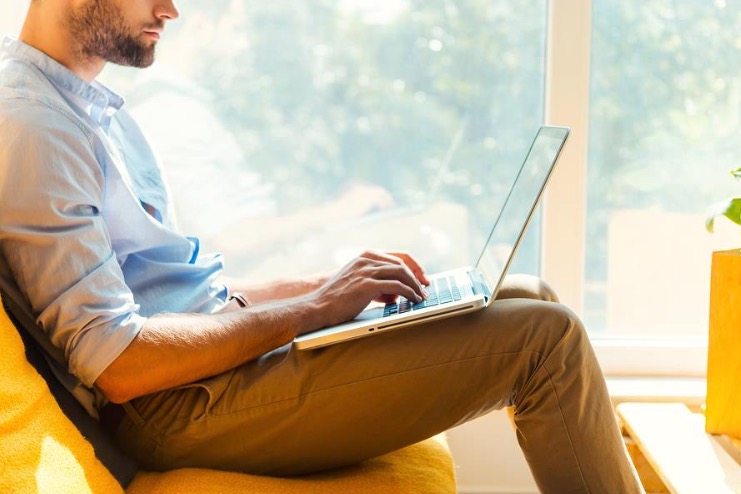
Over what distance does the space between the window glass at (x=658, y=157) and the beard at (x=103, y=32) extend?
1.30 meters

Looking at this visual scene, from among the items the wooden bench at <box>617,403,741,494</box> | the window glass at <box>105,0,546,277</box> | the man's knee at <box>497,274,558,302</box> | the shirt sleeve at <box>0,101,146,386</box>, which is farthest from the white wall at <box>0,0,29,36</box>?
the wooden bench at <box>617,403,741,494</box>

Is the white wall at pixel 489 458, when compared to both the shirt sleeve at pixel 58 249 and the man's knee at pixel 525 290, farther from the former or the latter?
the shirt sleeve at pixel 58 249

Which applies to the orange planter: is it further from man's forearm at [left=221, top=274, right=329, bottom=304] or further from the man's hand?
man's forearm at [left=221, top=274, right=329, bottom=304]

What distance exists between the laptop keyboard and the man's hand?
0.02 m

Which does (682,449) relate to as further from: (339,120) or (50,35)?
(50,35)

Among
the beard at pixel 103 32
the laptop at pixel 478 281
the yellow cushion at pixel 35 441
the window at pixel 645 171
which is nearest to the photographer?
the yellow cushion at pixel 35 441

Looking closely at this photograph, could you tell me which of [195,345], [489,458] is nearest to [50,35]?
[195,345]

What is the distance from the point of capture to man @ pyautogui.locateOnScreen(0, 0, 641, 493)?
4.38 feet

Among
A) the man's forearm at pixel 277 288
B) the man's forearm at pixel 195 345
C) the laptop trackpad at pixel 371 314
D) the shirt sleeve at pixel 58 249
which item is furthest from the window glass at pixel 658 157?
the shirt sleeve at pixel 58 249

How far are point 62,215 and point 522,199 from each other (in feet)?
3.12

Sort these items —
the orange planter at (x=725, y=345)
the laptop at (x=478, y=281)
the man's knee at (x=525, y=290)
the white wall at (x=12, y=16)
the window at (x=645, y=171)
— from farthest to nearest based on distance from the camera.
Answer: the window at (x=645, y=171), the white wall at (x=12, y=16), the orange planter at (x=725, y=345), the man's knee at (x=525, y=290), the laptop at (x=478, y=281)

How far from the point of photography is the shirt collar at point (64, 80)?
1499 mm

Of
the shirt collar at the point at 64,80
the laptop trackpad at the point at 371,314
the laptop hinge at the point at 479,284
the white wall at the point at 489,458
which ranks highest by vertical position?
the shirt collar at the point at 64,80

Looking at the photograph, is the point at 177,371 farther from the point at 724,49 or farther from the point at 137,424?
the point at 724,49
